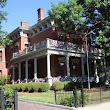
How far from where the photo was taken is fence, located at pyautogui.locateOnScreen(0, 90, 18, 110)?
6.66 m

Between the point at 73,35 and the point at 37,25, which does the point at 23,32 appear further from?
the point at 73,35

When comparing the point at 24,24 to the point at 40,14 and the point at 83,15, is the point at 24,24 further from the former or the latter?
the point at 83,15

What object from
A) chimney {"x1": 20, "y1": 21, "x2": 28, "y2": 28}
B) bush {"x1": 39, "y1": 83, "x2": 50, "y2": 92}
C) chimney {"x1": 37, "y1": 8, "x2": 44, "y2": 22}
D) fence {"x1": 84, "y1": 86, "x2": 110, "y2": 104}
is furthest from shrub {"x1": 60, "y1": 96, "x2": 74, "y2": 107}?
chimney {"x1": 37, "y1": 8, "x2": 44, "y2": 22}

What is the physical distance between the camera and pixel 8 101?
7145 millimetres

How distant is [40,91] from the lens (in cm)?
2494

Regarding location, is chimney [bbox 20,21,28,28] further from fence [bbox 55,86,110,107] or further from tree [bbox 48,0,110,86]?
A: fence [bbox 55,86,110,107]

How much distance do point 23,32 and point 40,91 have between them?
15199 millimetres

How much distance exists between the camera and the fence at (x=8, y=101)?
21.8 feet

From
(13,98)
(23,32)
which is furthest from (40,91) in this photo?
(13,98)

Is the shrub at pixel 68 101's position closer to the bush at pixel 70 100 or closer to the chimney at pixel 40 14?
the bush at pixel 70 100

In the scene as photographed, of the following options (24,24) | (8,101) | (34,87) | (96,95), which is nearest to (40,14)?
(24,24)

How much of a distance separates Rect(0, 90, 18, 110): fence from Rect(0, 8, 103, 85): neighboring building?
1962 centimetres

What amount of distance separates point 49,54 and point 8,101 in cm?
2027

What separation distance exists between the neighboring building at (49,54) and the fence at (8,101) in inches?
772
